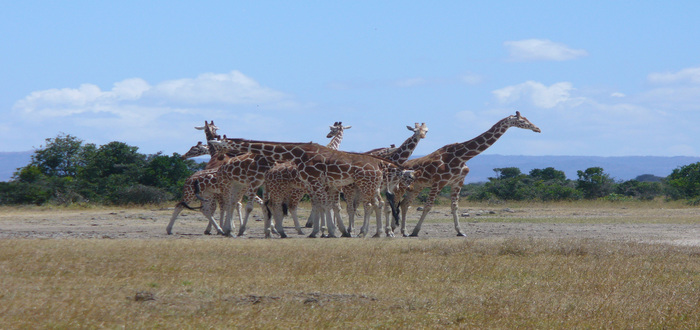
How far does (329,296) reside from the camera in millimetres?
9930

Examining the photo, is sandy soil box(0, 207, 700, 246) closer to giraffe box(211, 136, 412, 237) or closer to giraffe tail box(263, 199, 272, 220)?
giraffe tail box(263, 199, 272, 220)

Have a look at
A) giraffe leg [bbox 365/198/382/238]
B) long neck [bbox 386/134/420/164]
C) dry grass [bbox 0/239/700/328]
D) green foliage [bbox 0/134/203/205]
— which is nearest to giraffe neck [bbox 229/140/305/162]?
giraffe leg [bbox 365/198/382/238]

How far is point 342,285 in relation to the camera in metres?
10.7

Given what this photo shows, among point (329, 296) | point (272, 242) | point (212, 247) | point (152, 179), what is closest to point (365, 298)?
point (329, 296)

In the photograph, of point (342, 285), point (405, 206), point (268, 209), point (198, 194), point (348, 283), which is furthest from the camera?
point (405, 206)

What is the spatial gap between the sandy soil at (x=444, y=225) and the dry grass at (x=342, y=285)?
4023 millimetres

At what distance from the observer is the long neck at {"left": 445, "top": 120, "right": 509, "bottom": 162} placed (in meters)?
20.8

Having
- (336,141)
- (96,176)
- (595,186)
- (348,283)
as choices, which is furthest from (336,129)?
(595,186)

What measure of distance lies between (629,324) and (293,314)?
3.54 m

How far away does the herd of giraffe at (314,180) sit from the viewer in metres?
18.0

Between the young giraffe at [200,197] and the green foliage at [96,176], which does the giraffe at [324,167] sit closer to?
the young giraffe at [200,197]

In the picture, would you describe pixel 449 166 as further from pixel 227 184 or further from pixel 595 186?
pixel 595 186

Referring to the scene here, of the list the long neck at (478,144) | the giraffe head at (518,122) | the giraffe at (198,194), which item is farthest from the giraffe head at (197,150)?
the giraffe head at (518,122)

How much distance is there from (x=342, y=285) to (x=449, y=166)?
10095mm
